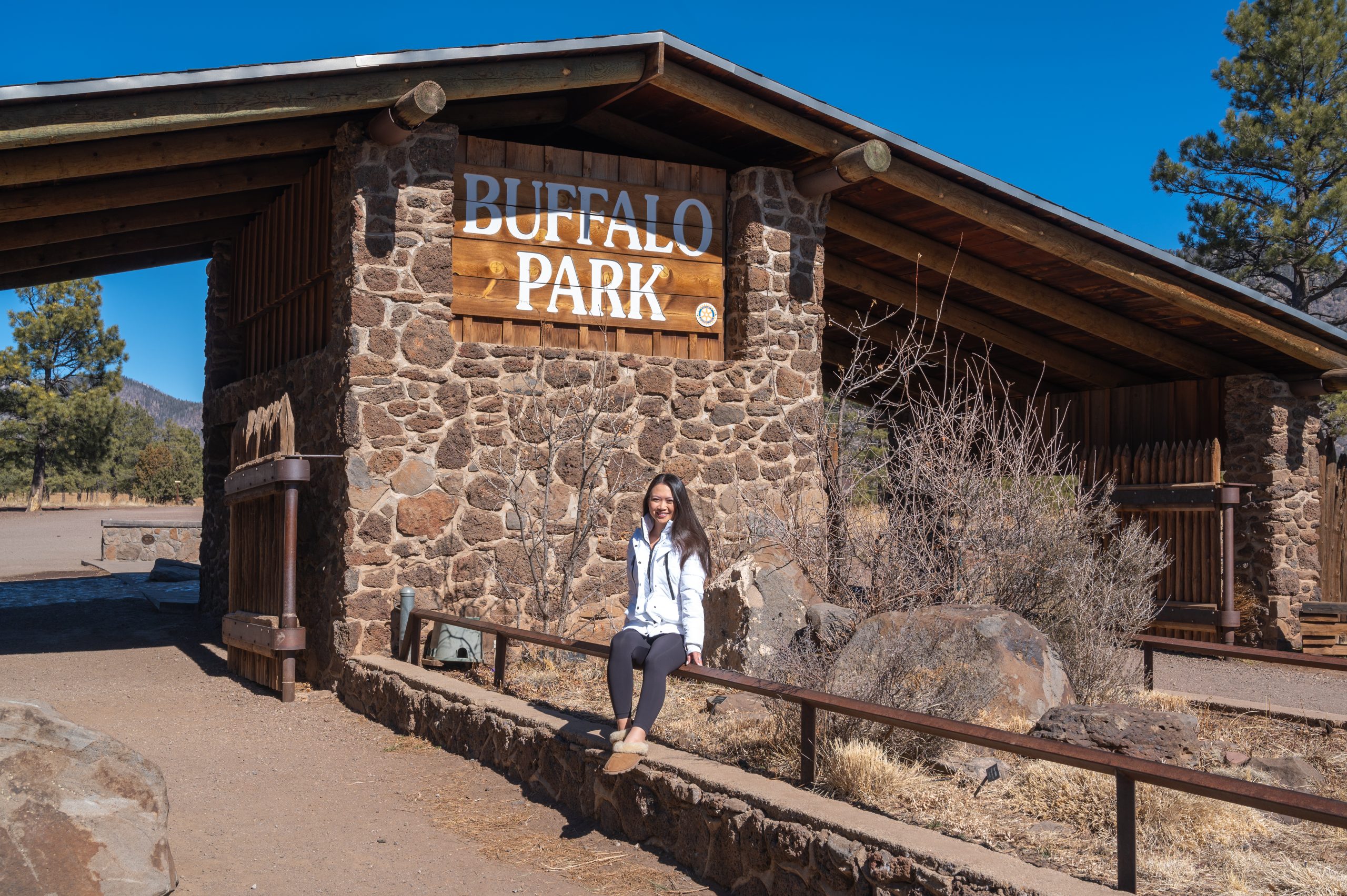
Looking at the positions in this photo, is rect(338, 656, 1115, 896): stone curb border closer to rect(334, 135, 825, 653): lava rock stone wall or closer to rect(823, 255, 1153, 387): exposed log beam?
rect(334, 135, 825, 653): lava rock stone wall

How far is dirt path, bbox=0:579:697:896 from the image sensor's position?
4855 mm

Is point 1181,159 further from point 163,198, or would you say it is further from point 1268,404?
point 163,198

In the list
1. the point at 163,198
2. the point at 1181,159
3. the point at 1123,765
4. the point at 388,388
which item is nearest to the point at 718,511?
the point at 388,388

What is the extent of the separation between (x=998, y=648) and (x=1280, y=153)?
20239 mm

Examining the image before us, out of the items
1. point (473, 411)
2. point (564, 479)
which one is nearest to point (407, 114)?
point (473, 411)

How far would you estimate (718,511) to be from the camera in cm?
962

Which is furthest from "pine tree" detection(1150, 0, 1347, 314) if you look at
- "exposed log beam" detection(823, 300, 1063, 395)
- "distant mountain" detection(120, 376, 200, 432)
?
"distant mountain" detection(120, 376, 200, 432)

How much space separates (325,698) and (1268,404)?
9216 millimetres

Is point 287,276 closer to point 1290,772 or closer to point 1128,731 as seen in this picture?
point 1128,731

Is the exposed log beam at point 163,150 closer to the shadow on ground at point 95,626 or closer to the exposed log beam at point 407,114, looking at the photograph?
the exposed log beam at point 407,114

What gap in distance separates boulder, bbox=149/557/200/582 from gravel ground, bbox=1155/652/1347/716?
1212cm

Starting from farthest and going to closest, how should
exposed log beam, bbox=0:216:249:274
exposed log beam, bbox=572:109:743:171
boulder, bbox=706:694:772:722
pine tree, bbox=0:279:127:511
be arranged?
pine tree, bbox=0:279:127:511
exposed log beam, bbox=0:216:249:274
exposed log beam, bbox=572:109:743:171
boulder, bbox=706:694:772:722

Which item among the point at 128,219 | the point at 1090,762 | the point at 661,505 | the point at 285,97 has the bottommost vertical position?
the point at 1090,762

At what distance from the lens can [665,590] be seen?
5523 mm
